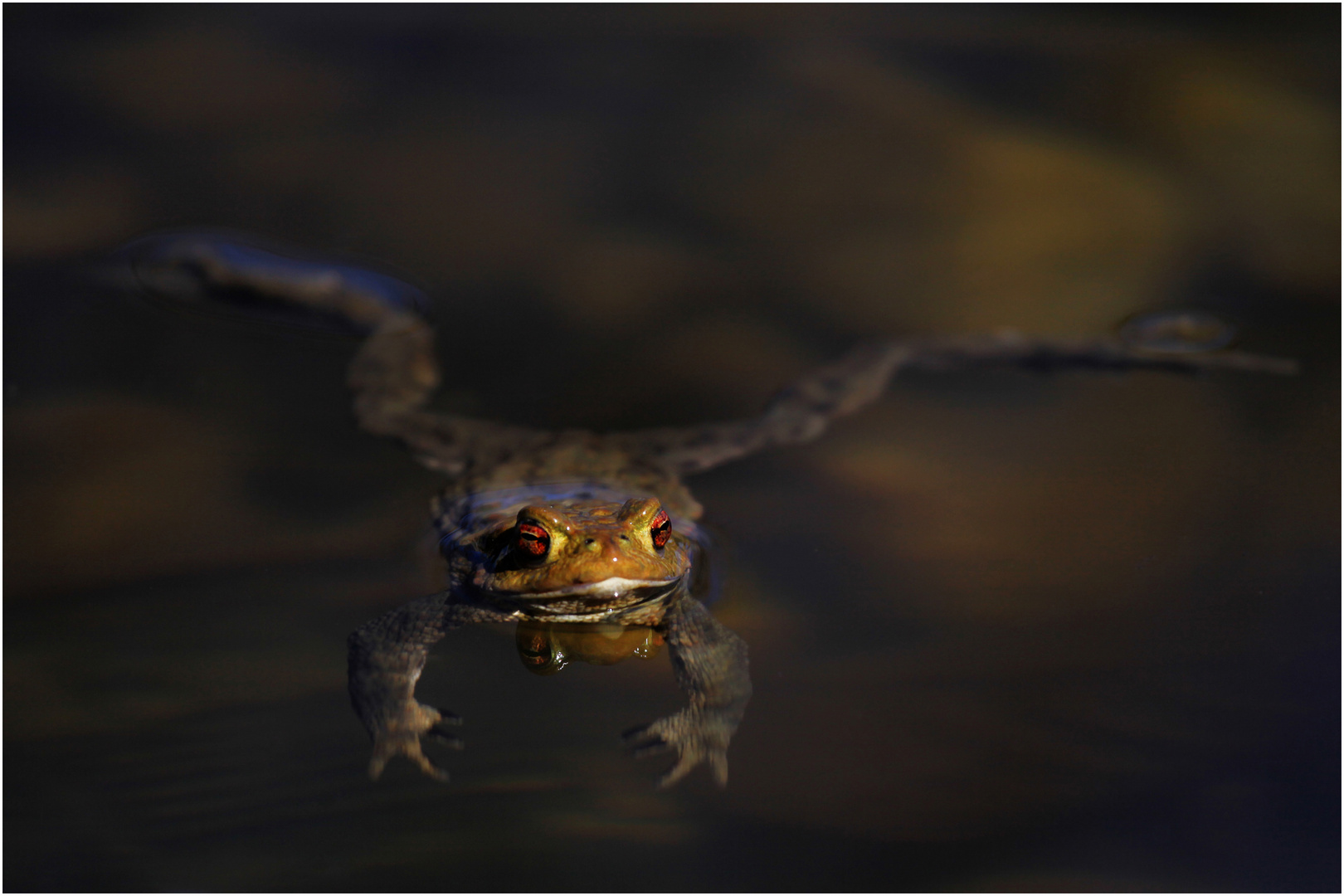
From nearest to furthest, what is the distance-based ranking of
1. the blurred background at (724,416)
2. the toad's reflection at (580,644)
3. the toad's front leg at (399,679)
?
the blurred background at (724,416), the toad's front leg at (399,679), the toad's reflection at (580,644)

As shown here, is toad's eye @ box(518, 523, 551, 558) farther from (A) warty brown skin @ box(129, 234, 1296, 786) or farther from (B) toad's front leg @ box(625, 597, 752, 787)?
(B) toad's front leg @ box(625, 597, 752, 787)

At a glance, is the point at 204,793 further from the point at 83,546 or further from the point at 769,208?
the point at 769,208

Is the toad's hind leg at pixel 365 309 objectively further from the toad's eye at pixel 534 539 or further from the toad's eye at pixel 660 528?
the toad's eye at pixel 660 528

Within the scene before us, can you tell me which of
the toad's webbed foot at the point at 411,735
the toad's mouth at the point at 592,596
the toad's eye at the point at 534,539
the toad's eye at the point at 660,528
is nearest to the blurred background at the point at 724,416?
the toad's webbed foot at the point at 411,735

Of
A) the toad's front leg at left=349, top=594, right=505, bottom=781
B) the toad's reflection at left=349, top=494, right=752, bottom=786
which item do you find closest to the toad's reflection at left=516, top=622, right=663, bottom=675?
the toad's reflection at left=349, top=494, right=752, bottom=786

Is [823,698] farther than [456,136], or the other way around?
[456,136]

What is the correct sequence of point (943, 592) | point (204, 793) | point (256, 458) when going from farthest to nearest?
point (256, 458), point (943, 592), point (204, 793)

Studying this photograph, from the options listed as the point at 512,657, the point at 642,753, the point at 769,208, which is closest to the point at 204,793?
the point at 512,657
